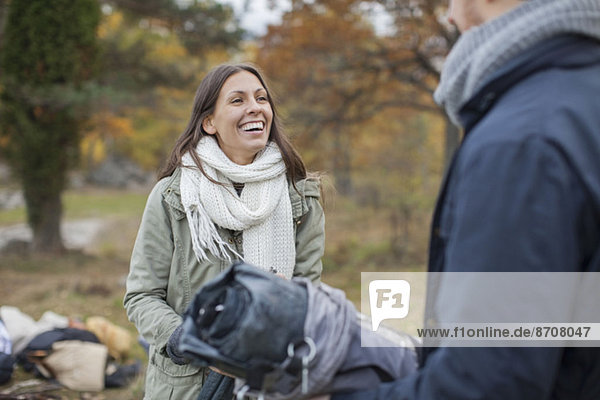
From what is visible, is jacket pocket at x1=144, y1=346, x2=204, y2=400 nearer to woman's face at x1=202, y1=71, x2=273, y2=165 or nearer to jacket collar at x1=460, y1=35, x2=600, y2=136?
woman's face at x1=202, y1=71, x2=273, y2=165

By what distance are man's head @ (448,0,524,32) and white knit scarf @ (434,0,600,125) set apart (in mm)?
35

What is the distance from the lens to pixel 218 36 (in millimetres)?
11016

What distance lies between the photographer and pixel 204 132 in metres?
2.53

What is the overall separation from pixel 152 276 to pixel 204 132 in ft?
2.49

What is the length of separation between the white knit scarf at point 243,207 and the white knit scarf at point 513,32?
1297 millimetres

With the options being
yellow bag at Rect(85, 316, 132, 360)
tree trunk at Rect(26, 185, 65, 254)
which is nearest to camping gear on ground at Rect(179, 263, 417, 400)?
yellow bag at Rect(85, 316, 132, 360)

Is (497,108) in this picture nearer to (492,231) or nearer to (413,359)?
(492,231)

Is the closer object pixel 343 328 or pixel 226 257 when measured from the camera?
pixel 343 328

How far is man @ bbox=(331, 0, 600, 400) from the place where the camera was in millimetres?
962

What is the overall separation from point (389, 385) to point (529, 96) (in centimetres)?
66

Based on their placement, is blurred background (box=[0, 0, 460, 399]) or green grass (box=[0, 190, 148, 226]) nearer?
blurred background (box=[0, 0, 460, 399])

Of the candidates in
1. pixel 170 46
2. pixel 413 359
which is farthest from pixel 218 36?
pixel 170 46

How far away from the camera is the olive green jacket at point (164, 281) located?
2088 mm

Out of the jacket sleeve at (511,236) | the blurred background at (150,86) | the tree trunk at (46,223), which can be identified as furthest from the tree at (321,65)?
the jacket sleeve at (511,236)
